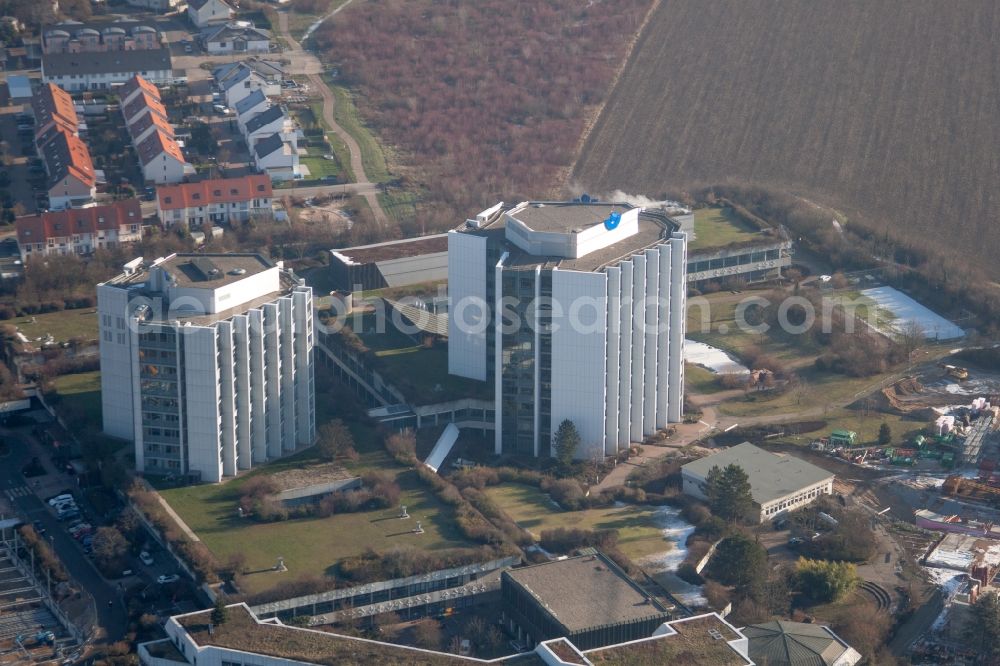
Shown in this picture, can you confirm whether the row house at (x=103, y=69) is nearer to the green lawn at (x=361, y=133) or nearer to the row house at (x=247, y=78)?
the row house at (x=247, y=78)

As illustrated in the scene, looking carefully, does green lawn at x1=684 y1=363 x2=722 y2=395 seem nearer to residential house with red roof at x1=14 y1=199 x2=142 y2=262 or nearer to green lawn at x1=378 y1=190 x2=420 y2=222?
green lawn at x1=378 y1=190 x2=420 y2=222

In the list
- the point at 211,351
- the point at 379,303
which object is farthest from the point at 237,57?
the point at 211,351

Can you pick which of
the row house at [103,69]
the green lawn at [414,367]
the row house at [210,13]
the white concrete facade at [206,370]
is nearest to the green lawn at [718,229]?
the green lawn at [414,367]

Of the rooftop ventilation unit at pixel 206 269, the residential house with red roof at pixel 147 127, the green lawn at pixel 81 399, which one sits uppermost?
the rooftop ventilation unit at pixel 206 269

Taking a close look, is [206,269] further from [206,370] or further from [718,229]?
[718,229]

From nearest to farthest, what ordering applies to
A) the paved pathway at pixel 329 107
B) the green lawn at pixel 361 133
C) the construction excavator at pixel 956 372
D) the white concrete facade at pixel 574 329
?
the white concrete facade at pixel 574 329 < the construction excavator at pixel 956 372 < the paved pathway at pixel 329 107 < the green lawn at pixel 361 133

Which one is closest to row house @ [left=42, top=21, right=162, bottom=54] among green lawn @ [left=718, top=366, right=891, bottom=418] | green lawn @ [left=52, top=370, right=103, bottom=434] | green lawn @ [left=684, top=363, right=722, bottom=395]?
green lawn @ [left=52, top=370, right=103, bottom=434]

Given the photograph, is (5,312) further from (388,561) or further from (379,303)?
(388,561)

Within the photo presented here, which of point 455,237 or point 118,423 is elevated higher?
point 455,237
